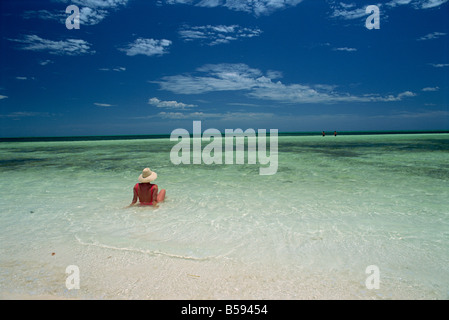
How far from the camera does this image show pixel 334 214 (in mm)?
5094

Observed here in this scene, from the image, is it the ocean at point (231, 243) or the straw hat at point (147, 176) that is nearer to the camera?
the ocean at point (231, 243)

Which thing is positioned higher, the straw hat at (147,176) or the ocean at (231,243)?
the straw hat at (147,176)

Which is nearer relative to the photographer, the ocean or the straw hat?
the ocean

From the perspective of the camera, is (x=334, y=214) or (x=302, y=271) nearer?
(x=302, y=271)

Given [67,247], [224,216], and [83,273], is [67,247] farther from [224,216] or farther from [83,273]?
[224,216]

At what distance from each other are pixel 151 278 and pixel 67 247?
174 cm

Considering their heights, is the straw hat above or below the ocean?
above

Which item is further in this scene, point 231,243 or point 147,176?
point 147,176

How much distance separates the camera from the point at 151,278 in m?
2.84

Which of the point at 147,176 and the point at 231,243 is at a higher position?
the point at 147,176
